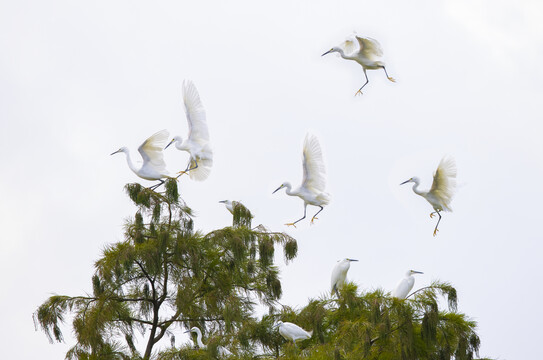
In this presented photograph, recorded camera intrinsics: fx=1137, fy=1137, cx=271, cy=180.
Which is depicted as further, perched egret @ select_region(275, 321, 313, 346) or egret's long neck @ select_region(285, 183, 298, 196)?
egret's long neck @ select_region(285, 183, 298, 196)

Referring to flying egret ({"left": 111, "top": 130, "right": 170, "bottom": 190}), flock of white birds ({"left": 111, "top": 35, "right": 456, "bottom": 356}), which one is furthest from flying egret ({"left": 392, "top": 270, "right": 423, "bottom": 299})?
flying egret ({"left": 111, "top": 130, "right": 170, "bottom": 190})

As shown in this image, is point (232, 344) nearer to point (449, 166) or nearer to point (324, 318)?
point (324, 318)

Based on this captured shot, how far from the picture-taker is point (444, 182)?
16.1 meters

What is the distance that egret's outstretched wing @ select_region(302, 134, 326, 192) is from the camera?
1593 cm

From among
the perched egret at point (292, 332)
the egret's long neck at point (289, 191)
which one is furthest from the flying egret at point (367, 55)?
the perched egret at point (292, 332)

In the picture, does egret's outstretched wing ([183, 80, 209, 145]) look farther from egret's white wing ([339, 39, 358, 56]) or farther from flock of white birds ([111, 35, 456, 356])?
egret's white wing ([339, 39, 358, 56])

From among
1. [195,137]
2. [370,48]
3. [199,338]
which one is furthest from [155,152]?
[370,48]

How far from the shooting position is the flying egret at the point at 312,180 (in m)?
16.0

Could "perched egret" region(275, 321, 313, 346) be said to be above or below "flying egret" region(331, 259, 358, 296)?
below

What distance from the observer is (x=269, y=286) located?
52.0 ft

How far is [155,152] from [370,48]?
3403mm

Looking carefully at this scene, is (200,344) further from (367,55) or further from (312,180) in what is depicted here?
(367,55)

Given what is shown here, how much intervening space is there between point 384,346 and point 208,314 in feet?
11.3

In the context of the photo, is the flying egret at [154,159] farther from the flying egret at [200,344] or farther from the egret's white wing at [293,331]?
the egret's white wing at [293,331]
